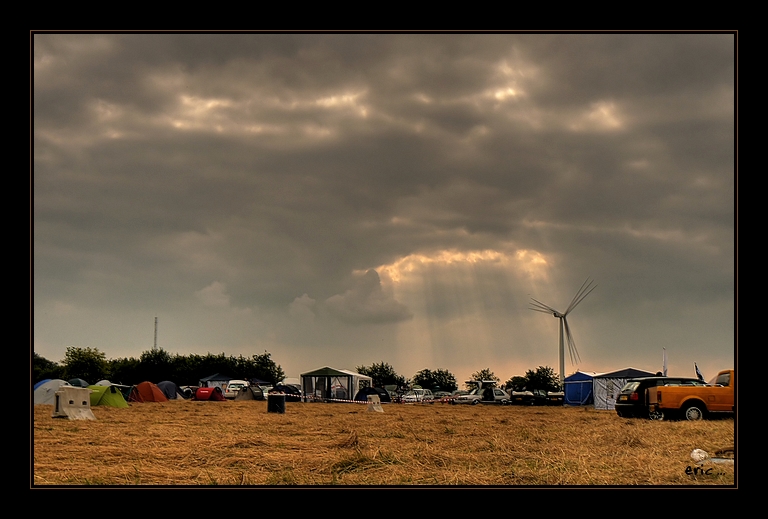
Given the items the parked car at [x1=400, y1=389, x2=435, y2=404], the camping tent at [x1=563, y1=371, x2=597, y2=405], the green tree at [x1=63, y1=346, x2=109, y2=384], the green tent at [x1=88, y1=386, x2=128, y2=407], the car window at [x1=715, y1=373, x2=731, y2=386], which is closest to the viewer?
the car window at [x1=715, y1=373, x2=731, y2=386]

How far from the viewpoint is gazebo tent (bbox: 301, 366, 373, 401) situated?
167 ft

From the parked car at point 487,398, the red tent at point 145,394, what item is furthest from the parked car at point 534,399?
the red tent at point 145,394

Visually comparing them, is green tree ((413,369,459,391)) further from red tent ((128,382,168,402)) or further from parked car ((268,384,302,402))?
red tent ((128,382,168,402))

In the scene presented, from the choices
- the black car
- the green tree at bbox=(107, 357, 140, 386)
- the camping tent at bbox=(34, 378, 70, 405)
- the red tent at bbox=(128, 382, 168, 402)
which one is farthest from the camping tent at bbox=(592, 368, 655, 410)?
the green tree at bbox=(107, 357, 140, 386)

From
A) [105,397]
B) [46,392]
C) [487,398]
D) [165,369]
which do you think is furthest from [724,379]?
[165,369]

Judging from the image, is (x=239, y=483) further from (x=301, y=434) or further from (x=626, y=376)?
(x=626, y=376)

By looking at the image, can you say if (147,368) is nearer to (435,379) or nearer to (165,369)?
(165,369)

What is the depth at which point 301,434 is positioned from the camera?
54.6 feet

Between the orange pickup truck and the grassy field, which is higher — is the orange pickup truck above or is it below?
below

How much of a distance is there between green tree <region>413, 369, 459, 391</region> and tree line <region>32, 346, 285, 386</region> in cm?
3985

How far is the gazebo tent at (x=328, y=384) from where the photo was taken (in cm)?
5094

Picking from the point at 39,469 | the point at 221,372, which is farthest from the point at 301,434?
the point at 221,372
